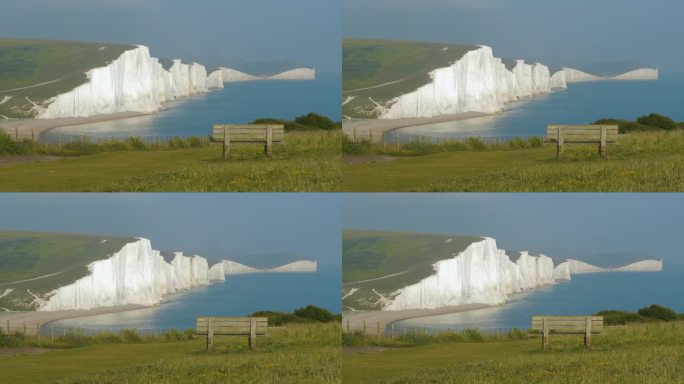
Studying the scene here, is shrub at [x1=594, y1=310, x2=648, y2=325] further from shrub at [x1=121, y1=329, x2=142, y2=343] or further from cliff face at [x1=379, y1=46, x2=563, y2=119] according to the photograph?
shrub at [x1=121, y1=329, x2=142, y2=343]

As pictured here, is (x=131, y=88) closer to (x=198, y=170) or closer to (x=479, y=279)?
(x=198, y=170)

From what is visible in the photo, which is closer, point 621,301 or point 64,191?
point 64,191

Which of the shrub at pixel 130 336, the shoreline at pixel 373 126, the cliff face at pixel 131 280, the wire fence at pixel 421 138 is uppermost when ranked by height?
the shoreline at pixel 373 126

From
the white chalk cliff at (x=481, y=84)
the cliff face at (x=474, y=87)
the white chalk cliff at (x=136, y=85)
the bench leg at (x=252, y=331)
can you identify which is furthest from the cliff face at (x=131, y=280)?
the cliff face at (x=474, y=87)

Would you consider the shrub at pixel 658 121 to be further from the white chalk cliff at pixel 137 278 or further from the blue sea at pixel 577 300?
the white chalk cliff at pixel 137 278

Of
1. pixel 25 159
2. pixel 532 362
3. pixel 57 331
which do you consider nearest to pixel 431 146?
pixel 532 362

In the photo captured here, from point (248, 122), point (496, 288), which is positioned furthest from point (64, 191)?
point (496, 288)

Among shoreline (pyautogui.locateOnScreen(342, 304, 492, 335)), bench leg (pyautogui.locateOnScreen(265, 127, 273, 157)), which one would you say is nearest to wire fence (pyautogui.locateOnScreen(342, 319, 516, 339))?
shoreline (pyautogui.locateOnScreen(342, 304, 492, 335))

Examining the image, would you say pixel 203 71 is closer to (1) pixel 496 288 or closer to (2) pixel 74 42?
(2) pixel 74 42
